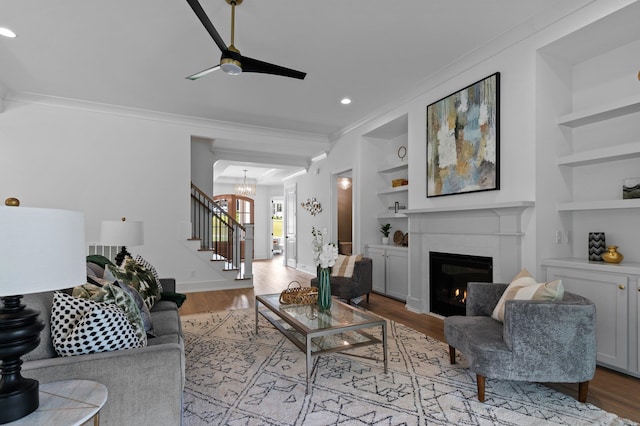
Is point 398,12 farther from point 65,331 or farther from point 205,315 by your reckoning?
point 205,315

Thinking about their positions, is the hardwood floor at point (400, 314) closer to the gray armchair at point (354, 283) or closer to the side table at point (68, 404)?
the gray armchair at point (354, 283)

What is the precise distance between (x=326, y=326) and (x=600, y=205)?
2566 mm

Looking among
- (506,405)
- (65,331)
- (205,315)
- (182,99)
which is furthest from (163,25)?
(506,405)

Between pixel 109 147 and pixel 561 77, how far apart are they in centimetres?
606

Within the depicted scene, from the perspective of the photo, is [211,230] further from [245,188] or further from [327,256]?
[327,256]

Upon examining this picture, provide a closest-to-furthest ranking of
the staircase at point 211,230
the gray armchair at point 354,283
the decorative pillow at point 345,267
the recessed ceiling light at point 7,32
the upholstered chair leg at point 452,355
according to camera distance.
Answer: the upholstered chair leg at point 452,355 → the recessed ceiling light at point 7,32 → the gray armchair at point 354,283 → the decorative pillow at point 345,267 → the staircase at point 211,230

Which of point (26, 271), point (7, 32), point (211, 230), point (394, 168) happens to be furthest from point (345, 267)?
point (7, 32)

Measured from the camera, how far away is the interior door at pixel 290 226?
905 cm

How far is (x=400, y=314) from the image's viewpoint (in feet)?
14.4

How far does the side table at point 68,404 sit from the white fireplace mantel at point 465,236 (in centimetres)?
333

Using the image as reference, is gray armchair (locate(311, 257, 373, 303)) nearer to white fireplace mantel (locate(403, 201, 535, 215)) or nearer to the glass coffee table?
white fireplace mantel (locate(403, 201, 535, 215))

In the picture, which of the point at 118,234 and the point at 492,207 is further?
the point at 118,234

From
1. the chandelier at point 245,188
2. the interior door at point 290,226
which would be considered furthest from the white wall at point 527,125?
the chandelier at point 245,188

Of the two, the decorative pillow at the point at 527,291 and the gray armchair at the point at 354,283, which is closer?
the decorative pillow at the point at 527,291
